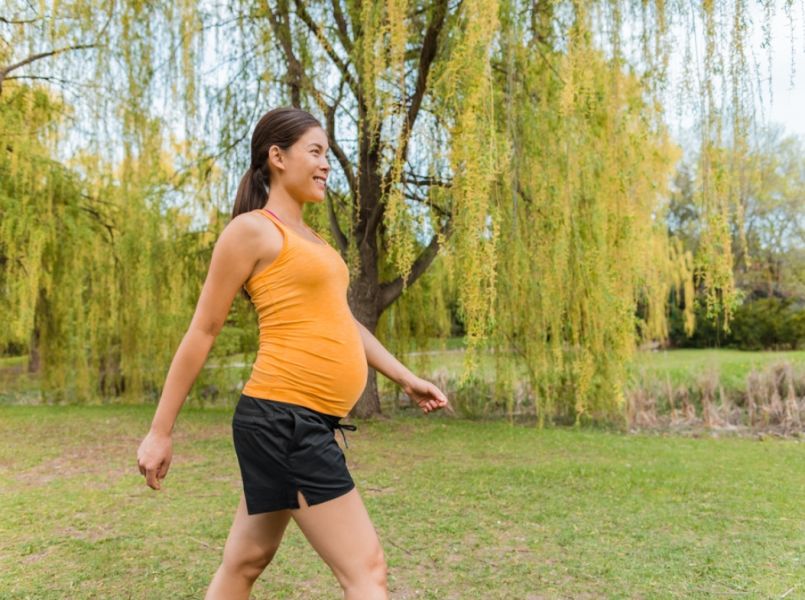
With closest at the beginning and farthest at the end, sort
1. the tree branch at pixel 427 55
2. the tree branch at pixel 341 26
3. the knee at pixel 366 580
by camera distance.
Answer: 1. the knee at pixel 366 580
2. the tree branch at pixel 427 55
3. the tree branch at pixel 341 26

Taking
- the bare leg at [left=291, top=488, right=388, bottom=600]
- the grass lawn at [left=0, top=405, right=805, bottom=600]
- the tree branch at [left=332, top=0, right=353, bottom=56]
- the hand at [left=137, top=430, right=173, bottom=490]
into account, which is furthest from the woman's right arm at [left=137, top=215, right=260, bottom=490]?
the tree branch at [left=332, top=0, right=353, bottom=56]

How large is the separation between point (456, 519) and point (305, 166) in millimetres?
3005

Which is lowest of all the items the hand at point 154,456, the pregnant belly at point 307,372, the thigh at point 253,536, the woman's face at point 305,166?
the thigh at point 253,536

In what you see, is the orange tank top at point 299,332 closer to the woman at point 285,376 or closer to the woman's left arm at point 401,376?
the woman at point 285,376

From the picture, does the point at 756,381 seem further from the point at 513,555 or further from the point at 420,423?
the point at 513,555

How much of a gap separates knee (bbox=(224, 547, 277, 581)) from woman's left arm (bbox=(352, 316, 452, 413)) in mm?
527

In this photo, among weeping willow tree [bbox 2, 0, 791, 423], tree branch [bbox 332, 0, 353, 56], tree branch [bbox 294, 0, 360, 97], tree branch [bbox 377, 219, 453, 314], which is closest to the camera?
weeping willow tree [bbox 2, 0, 791, 423]

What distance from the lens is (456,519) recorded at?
4.08 metres

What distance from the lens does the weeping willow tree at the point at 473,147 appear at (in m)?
4.19

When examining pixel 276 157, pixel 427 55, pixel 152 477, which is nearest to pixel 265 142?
pixel 276 157

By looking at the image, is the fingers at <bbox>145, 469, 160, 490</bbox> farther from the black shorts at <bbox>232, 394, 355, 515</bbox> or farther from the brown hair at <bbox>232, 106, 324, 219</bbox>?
the brown hair at <bbox>232, 106, 324, 219</bbox>

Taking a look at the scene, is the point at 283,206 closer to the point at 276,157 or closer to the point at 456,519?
the point at 276,157

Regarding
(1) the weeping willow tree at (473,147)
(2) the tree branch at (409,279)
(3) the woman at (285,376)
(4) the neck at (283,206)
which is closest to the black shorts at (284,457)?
(3) the woman at (285,376)

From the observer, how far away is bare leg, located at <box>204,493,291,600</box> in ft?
5.14
